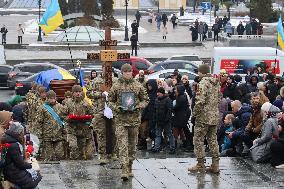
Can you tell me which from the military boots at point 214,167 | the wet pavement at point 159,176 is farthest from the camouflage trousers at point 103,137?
the military boots at point 214,167

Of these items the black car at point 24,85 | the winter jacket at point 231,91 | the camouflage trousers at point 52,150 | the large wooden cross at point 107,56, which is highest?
the large wooden cross at point 107,56

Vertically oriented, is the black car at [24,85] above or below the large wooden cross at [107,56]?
below

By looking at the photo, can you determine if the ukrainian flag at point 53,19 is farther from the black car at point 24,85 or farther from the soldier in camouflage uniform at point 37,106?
the black car at point 24,85

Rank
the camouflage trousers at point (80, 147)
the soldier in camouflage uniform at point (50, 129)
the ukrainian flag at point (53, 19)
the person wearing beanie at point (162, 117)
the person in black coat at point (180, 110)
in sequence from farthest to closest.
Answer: the ukrainian flag at point (53, 19) < the person in black coat at point (180, 110) < the person wearing beanie at point (162, 117) < the camouflage trousers at point (80, 147) < the soldier in camouflage uniform at point (50, 129)

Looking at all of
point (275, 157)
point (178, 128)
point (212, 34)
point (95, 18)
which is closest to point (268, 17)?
point (212, 34)

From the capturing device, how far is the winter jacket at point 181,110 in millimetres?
19922

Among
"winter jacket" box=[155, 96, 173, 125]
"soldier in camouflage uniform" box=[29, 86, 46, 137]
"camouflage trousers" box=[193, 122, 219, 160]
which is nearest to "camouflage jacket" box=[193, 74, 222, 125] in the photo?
"camouflage trousers" box=[193, 122, 219, 160]

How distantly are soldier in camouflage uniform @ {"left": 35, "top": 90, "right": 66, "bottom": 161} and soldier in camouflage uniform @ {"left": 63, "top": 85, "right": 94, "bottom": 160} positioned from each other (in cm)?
18

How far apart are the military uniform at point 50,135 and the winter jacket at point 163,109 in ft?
8.87

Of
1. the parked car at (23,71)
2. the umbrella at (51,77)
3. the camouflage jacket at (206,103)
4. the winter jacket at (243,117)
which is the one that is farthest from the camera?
the parked car at (23,71)

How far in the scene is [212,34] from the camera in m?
59.1

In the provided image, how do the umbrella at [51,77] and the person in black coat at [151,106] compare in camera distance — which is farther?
the umbrella at [51,77]

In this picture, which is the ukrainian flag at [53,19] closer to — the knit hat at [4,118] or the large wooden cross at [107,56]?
the large wooden cross at [107,56]

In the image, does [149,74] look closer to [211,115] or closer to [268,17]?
[211,115]
